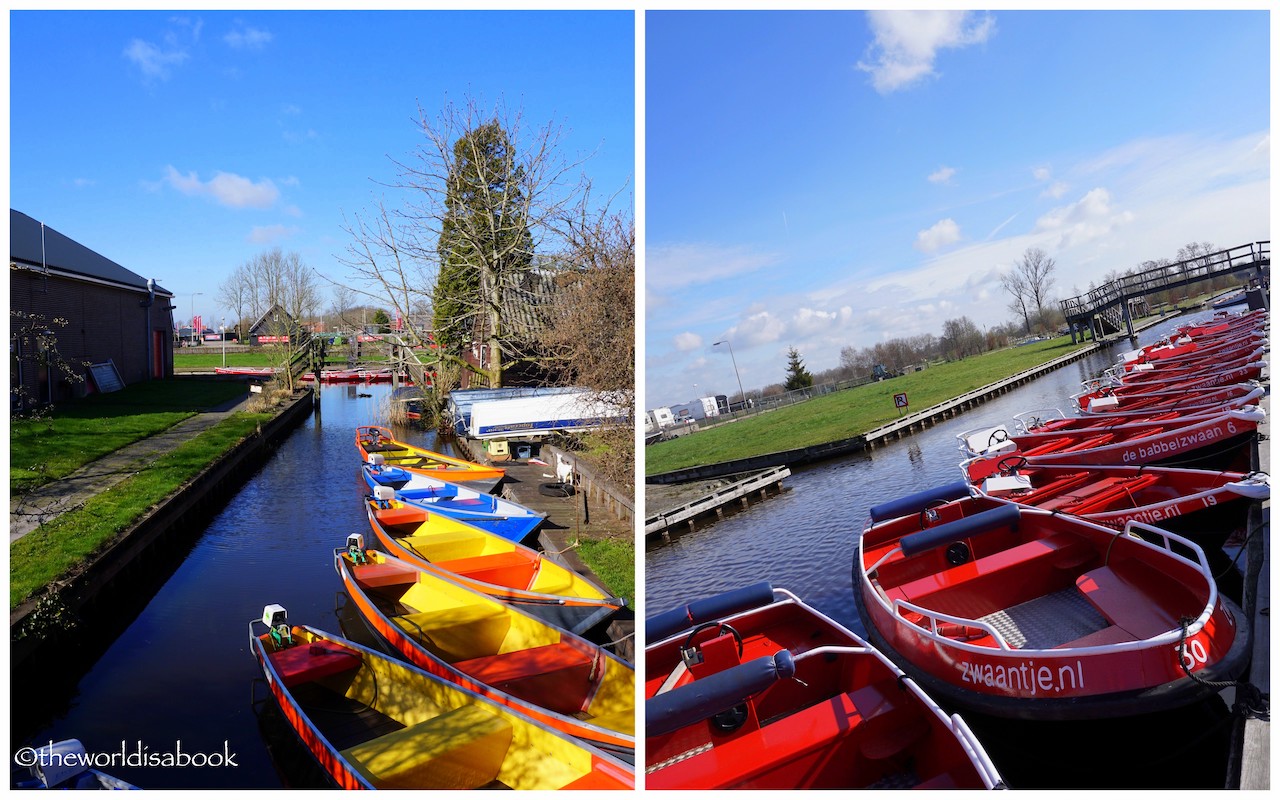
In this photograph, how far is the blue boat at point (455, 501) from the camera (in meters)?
6.80

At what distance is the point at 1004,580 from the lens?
4.09 m

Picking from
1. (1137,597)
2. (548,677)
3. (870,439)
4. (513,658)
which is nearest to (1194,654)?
(1137,597)

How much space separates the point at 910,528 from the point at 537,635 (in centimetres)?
258

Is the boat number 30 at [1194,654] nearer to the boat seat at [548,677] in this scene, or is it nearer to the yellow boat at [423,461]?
the boat seat at [548,677]

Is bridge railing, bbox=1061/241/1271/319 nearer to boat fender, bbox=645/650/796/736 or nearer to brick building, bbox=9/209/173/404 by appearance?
boat fender, bbox=645/650/796/736

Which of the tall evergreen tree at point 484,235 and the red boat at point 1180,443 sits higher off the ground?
the tall evergreen tree at point 484,235

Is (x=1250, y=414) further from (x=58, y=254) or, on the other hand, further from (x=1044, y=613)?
(x=58, y=254)

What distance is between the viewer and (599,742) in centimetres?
311

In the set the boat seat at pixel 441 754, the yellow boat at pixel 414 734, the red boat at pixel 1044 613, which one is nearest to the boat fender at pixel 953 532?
the red boat at pixel 1044 613

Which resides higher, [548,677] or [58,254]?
[58,254]

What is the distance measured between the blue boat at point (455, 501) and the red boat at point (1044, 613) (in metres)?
3.11

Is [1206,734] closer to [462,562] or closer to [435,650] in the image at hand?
[435,650]

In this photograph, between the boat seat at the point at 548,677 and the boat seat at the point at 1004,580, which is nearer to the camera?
the boat seat at the point at 548,677

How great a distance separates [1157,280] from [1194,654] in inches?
152
